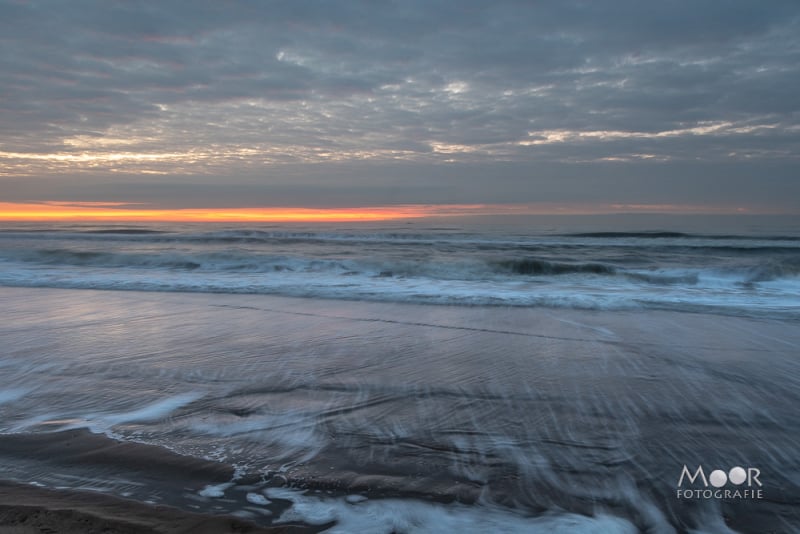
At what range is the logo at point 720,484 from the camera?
217 centimetres

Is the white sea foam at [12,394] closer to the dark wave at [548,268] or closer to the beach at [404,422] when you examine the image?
the beach at [404,422]

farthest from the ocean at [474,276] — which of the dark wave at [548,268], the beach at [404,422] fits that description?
the beach at [404,422]

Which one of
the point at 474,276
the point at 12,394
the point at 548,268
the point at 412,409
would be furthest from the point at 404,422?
the point at 548,268

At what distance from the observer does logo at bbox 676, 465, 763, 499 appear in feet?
7.13

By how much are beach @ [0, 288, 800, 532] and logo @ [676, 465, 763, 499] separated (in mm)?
48

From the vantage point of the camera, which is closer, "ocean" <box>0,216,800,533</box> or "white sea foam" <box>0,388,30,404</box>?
"ocean" <box>0,216,800,533</box>

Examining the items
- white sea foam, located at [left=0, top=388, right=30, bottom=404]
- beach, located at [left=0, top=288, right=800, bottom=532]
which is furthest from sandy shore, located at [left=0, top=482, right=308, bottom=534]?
white sea foam, located at [left=0, top=388, right=30, bottom=404]

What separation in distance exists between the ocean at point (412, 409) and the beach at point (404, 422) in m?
0.01

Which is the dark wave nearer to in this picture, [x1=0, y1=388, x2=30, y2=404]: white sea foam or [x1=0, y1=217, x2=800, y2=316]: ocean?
[x1=0, y1=217, x2=800, y2=316]: ocean

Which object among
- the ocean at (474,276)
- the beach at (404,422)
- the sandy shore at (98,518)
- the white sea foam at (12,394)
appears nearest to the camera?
the sandy shore at (98,518)

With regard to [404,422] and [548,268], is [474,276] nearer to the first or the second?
[548,268]

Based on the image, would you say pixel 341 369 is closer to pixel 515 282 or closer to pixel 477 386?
pixel 477 386

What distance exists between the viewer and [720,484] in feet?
7.46

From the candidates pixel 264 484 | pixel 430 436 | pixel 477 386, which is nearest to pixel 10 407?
pixel 264 484
